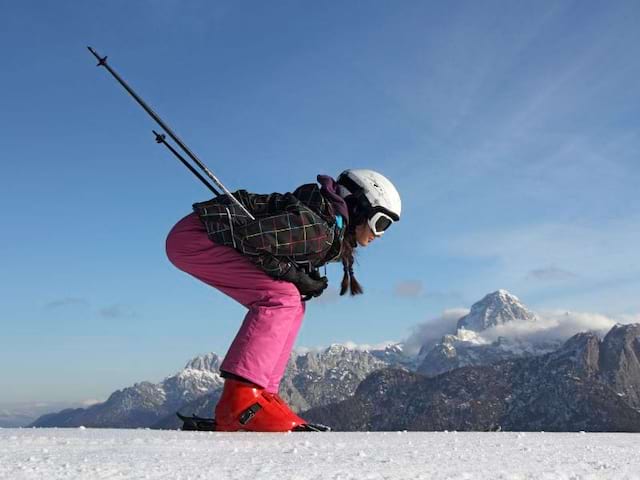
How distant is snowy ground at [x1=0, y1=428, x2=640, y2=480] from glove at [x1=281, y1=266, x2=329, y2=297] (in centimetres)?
179

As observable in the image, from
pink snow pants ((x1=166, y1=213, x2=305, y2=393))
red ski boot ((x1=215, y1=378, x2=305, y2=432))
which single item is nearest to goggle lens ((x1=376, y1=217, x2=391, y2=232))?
pink snow pants ((x1=166, y1=213, x2=305, y2=393))

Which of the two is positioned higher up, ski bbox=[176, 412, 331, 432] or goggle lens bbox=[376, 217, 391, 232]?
goggle lens bbox=[376, 217, 391, 232]

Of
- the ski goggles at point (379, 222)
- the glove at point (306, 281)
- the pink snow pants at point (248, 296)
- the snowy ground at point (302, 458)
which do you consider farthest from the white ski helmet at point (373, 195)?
the snowy ground at point (302, 458)

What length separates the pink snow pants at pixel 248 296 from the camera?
597 cm

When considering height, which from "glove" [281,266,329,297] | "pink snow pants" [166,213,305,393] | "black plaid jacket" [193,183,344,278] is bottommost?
"pink snow pants" [166,213,305,393]

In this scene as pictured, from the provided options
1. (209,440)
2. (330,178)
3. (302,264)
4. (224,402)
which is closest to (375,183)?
(330,178)

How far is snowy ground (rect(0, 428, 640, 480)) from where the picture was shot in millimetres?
2938

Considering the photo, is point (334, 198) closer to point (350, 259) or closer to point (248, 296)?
point (350, 259)

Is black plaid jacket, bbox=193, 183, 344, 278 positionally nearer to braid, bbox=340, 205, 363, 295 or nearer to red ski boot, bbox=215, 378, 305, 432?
braid, bbox=340, 205, 363, 295

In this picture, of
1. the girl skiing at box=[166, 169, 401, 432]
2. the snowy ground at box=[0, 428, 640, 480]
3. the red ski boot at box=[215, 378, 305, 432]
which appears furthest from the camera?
the girl skiing at box=[166, 169, 401, 432]

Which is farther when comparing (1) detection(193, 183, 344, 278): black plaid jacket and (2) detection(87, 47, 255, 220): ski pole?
(2) detection(87, 47, 255, 220): ski pole

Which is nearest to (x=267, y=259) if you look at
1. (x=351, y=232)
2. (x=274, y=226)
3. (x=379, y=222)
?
(x=274, y=226)

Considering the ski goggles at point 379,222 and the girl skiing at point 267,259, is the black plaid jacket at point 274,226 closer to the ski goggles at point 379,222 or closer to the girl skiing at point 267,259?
the girl skiing at point 267,259

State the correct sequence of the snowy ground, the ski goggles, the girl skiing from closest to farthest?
the snowy ground < the girl skiing < the ski goggles
